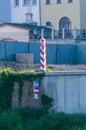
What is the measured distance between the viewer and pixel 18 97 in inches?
898

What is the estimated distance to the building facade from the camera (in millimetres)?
63703

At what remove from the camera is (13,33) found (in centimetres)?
5391

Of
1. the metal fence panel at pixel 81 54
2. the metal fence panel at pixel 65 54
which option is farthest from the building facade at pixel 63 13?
the metal fence panel at pixel 65 54

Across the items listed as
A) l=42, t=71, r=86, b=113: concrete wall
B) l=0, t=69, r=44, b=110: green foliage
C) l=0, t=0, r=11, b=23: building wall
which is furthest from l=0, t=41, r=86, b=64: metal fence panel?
l=0, t=0, r=11, b=23: building wall

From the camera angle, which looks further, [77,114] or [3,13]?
[3,13]

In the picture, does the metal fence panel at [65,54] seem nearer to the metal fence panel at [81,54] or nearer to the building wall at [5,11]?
the metal fence panel at [81,54]

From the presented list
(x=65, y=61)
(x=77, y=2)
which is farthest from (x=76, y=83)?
(x=77, y=2)

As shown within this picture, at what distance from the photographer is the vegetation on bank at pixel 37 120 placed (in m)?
20.3

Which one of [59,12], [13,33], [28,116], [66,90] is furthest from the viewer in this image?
[59,12]

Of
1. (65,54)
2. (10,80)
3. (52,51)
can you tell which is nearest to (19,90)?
(10,80)

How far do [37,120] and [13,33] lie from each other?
3329 cm

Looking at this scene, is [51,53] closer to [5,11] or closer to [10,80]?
[10,80]

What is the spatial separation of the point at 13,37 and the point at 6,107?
3160 cm

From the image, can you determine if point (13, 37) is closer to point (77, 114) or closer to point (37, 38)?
point (37, 38)
